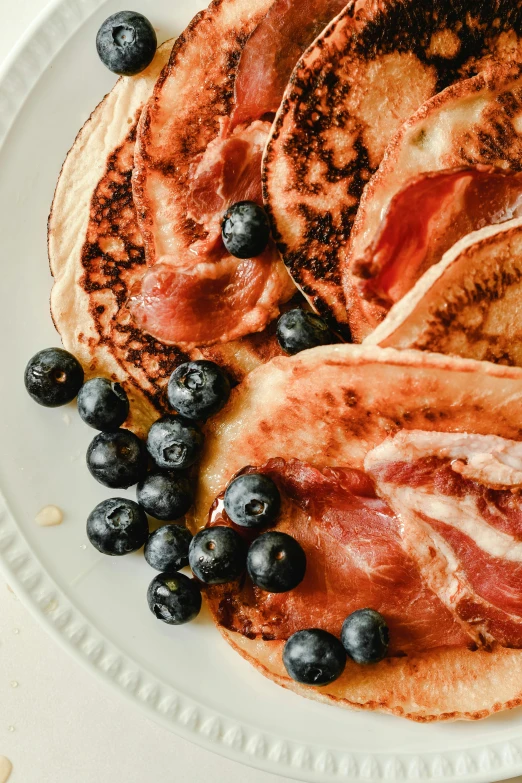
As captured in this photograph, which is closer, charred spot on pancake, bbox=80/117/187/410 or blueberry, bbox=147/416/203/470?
blueberry, bbox=147/416/203/470

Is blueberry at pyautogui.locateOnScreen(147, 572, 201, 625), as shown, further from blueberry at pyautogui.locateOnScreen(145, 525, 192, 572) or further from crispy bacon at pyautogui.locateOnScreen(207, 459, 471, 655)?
crispy bacon at pyautogui.locateOnScreen(207, 459, 471, 655)

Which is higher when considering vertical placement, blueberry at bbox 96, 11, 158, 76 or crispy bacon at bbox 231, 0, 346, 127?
blueberry at bbox 96, 11, 158, 76

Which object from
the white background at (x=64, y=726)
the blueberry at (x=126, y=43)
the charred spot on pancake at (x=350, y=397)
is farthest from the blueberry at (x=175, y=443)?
the blueberry at (x=126, y=43)

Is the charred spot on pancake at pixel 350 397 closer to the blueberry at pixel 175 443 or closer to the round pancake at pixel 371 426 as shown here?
the round pancake at pixel 371 426

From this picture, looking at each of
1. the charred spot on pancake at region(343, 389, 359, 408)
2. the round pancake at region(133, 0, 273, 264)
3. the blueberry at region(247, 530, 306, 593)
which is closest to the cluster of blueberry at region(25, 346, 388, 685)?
the blueberry at region(247, 530, 306, 593)

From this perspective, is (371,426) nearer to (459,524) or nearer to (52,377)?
(459,524)

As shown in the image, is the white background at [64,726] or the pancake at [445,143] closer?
the pancake at [445,143]

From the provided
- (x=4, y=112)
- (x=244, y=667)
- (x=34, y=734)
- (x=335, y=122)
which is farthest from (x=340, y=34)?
(x=34, y=734)

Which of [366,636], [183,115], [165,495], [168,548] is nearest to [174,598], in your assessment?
[168,548]
